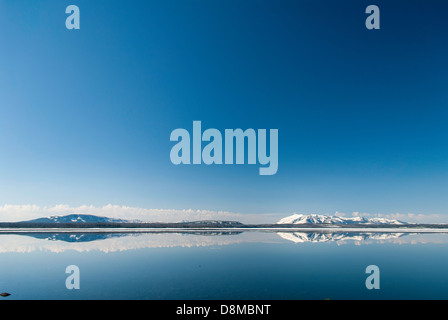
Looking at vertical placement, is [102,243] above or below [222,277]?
below

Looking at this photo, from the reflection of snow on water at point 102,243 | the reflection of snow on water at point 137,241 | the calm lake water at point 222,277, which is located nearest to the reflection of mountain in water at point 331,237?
the reflection of snow on water at point 137,241

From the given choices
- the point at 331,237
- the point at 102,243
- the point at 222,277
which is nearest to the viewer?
the point at 222,277

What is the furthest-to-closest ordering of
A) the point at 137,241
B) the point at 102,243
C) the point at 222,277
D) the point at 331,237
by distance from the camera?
the point at 331,237 < the point at 137,241 < the point at 102,243 < the point at 222,277

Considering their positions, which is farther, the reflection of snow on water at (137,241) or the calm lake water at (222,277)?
the reflection of snow on water at (137,241)

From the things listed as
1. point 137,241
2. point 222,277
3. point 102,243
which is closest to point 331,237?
point 137,241

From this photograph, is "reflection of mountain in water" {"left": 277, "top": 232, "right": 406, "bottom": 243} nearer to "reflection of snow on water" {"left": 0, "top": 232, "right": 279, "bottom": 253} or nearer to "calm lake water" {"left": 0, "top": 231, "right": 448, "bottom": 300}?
"reflection of snow on water" {"left": 0, "top": 232, "right": 279, "bottom": 253}

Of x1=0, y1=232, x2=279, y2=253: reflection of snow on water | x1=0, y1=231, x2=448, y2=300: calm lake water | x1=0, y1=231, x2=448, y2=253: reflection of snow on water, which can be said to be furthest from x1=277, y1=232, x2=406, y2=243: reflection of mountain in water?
x1=0, y1=231, x2=448, y2=300: calm lake water

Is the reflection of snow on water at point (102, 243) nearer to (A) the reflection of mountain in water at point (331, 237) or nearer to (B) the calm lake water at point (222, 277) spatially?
(A) the reflection of mountain in water at point (331, 237)

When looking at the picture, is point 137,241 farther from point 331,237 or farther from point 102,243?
point 331,237

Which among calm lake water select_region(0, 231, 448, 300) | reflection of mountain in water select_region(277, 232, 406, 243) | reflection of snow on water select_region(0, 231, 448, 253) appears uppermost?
calm lake water select_region(0, 231, 448, 300)
